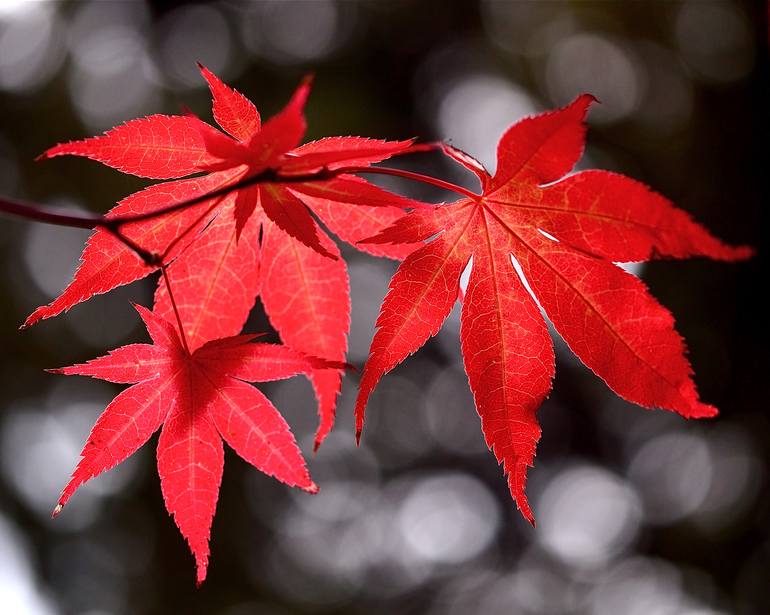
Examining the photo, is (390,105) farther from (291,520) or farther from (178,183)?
(178,183)

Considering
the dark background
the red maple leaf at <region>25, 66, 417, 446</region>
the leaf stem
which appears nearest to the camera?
the leaf stem

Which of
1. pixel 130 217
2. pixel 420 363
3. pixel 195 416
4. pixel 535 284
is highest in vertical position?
pixel 130 217

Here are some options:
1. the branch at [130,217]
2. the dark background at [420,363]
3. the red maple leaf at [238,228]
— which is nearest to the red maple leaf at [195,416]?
the red maple leaf at [238,228]

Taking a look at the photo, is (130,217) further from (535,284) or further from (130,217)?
(535,284)

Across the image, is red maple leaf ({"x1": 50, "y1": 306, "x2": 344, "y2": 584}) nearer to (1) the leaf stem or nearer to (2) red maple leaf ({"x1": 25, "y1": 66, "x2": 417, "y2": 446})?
(2) red maple leaf ({"x1": 25, "y1": 66, "x2": 417, "y2": 446})

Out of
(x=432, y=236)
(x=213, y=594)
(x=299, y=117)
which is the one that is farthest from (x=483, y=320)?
(x=213, y=594)

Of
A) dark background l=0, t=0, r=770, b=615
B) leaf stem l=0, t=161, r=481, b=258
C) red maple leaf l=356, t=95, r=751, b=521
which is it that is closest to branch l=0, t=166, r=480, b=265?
leaf stem l=0, t=161, r=481, b=258

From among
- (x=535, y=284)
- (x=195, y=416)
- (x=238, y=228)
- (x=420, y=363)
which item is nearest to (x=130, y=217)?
(x=238, y=228)
